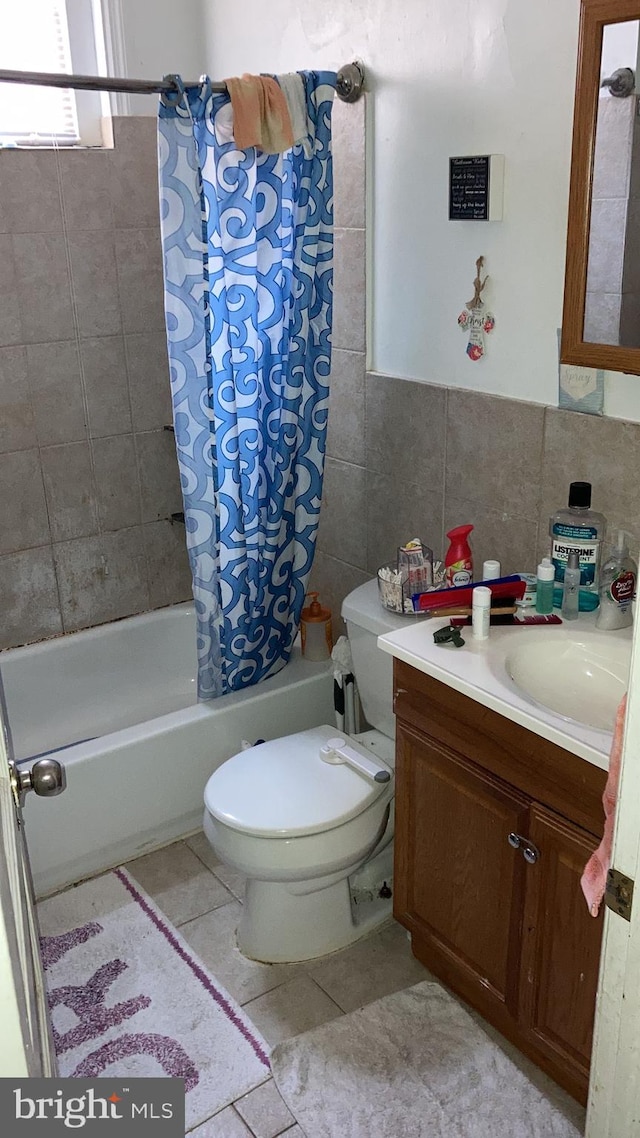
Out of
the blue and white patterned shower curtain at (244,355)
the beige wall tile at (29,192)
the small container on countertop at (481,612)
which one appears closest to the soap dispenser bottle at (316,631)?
the blue and white patterned shower curtain at (244,355)

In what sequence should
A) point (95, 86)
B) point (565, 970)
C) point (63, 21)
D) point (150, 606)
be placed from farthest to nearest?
1. point (150, 606)
2. point (63, 21)
3. point (95, 86)
4. point (565, 970)

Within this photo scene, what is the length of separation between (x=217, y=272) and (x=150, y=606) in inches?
55.3

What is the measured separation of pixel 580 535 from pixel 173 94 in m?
1.33

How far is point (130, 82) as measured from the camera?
6.93 ft

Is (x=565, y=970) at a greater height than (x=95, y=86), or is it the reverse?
(x=95, y=86)

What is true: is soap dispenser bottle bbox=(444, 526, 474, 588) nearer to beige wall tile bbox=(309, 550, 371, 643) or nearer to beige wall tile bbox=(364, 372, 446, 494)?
beige wall tile bbox=(364, 372, 446, 494)

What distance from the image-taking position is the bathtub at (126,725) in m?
2.48

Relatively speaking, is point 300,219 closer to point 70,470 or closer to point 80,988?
point 70,470

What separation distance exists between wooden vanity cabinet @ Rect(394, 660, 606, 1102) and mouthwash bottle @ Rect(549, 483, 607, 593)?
382mm

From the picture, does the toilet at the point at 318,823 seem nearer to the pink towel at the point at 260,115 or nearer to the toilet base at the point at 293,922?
the toilet base at the point at 293,922

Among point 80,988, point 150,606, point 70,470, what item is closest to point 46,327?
point 70,470

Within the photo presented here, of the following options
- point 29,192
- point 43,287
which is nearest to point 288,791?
point 43,287

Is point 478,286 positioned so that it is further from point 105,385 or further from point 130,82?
point 105,385

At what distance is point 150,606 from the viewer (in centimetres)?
337
